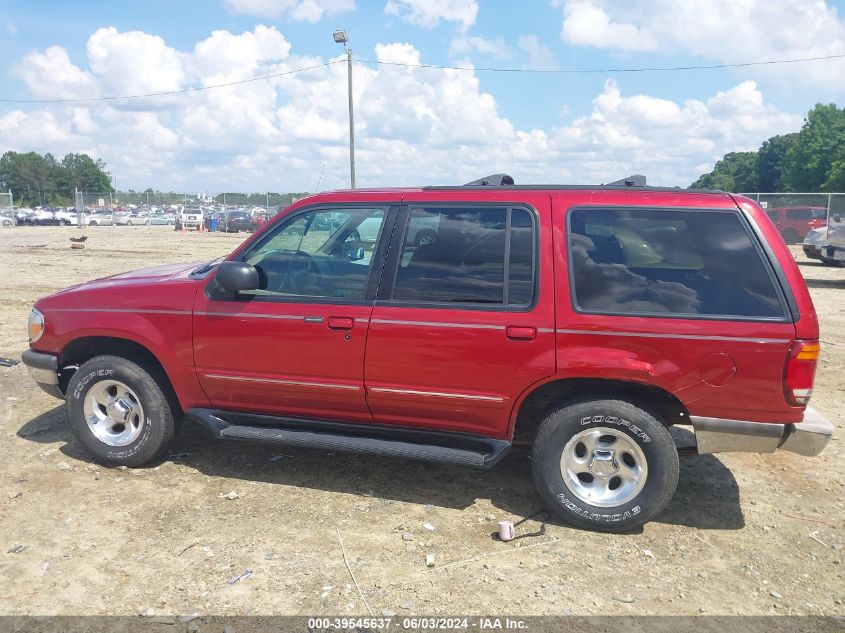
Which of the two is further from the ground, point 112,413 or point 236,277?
point 236,277

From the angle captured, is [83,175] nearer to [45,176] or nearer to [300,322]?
[45,176]

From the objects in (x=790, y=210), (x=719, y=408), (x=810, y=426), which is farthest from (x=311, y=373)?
(x=790, y=210)

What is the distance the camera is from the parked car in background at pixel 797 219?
27766mm

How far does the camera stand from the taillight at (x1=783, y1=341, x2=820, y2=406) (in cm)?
365

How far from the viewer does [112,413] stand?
490 centimetres

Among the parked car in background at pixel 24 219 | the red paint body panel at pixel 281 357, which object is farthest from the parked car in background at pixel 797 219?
the parked car in background at pixel 24 219

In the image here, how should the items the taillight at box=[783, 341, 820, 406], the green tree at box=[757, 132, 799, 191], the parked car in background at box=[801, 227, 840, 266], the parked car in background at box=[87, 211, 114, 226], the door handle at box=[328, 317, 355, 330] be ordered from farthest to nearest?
the green tree at box=[757, 132, 799, 191] < the parked car in background at box=[87, 211, 114, 226] < the parked car in background at box=[801, 227, 840, 266] < the door handle at box=[328, 317, 355, 330] < the taillight at box=[783, 341, 820, 406]

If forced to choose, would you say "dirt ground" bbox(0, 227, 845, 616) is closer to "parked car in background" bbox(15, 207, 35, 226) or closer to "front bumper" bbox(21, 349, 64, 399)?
"front bumper" bbox(21, 349, 64, 399)

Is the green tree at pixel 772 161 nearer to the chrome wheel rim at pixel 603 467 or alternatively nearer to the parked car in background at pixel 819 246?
the parked car in background at pixel 819 246

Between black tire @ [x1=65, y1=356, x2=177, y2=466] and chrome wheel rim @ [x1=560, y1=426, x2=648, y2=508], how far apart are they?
2.71 metres

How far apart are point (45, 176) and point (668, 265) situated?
133877 millimetres

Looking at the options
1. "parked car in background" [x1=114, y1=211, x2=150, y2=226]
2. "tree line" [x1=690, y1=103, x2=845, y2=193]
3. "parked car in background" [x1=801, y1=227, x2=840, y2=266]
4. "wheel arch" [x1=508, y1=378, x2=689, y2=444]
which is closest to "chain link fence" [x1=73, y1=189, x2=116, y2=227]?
"parked car in background" [x1=114, y1=211, x2=150, y2=226]

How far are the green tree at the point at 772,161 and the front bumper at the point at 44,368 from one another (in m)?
89.7

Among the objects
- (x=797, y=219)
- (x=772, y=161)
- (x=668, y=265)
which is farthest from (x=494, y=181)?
(x=772, y=161)
